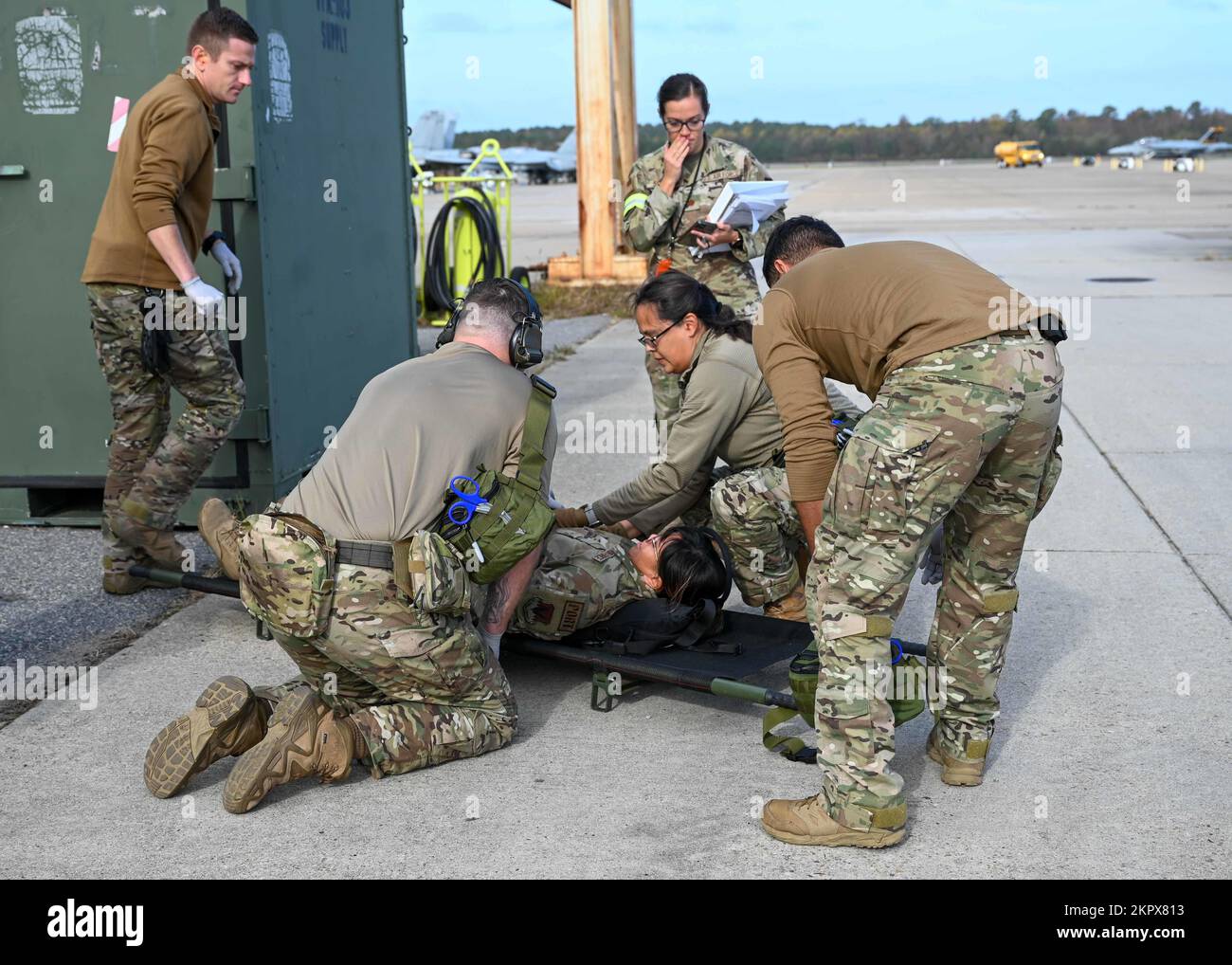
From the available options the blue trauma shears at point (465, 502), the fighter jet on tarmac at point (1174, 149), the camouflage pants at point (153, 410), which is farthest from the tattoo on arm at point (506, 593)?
the fighter jet on tarmac at point (1174, 149)

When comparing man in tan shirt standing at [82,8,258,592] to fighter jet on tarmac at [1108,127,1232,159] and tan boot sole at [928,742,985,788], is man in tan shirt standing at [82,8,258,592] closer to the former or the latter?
tan boot sole at [928,742,985,788]

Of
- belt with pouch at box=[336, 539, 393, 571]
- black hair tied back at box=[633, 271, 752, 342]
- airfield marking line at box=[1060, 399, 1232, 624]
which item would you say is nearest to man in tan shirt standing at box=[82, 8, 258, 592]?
black hair tied back at box=[633, 271, 752, 342]

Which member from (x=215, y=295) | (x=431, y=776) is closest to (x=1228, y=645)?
(x=431, y=776)

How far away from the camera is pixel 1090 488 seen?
6926 mm

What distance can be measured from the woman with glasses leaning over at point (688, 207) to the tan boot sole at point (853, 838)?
3.04 meters

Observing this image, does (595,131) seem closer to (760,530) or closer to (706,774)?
(760,530)

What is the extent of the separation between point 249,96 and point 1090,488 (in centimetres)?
464

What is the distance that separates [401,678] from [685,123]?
11.3ft

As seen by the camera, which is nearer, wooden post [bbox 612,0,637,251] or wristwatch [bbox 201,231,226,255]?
wristwatch [bbox 201,231,226,255]

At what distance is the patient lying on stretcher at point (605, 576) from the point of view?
14.1 ft

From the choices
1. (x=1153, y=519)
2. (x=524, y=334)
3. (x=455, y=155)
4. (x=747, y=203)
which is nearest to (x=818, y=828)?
(x=524, y=334)

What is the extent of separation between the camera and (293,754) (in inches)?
137

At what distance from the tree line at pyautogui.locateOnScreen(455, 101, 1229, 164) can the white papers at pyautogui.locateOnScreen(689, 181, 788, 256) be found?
9871cm

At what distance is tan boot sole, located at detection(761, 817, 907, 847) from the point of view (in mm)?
3271
